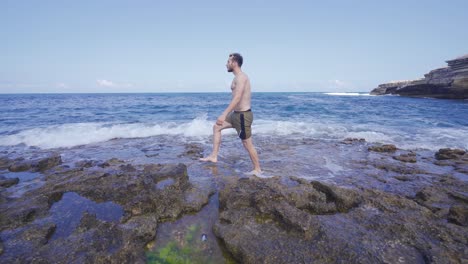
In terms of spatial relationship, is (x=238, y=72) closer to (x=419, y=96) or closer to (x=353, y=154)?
(x=353, y=154)

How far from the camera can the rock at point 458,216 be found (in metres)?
2.73

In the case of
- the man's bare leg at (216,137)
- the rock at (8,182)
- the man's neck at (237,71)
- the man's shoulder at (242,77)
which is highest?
the man's neck at (237,71)

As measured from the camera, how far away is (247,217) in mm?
2768

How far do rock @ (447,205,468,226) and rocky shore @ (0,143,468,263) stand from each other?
0.01 m

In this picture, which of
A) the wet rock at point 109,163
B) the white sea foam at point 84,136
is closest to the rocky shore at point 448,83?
the white sea foam at point 84,136

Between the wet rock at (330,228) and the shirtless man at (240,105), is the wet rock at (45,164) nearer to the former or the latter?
the shirtless man at (240,105)

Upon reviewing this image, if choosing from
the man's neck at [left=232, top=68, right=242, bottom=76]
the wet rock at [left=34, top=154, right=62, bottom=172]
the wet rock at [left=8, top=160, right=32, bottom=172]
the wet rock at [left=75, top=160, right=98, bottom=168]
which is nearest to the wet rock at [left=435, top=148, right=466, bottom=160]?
the man's neck at [left=232, top=68, right=242, bottom=76]

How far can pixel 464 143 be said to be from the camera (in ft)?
26.9

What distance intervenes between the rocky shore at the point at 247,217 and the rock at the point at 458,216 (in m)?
0.01

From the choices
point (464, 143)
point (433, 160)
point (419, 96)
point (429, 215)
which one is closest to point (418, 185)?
point (429, 215)

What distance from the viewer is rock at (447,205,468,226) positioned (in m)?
2.73

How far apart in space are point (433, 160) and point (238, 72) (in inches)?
206

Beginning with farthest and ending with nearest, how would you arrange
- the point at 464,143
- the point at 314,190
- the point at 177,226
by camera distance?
the point at 464,143, the point at 314,190, the point at 177,226

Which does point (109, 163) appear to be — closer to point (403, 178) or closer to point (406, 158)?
point (403, 178)
